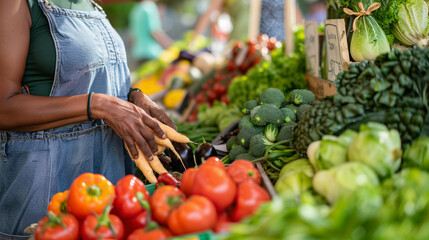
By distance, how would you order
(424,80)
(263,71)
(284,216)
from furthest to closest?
(263,71)
(424,80)
(284,216)

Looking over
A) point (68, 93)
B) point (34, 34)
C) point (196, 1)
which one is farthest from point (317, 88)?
point (196, 1)

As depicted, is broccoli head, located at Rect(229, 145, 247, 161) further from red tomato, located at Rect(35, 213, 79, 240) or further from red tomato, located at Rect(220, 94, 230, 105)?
red tomato, located at Rect(220, 94, 230, 105)

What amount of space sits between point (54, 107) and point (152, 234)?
97 cm

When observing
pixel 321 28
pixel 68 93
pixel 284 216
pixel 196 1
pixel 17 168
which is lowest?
pixel 17 168

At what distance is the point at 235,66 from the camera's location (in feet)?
16.3

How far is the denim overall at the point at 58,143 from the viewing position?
2002 mm

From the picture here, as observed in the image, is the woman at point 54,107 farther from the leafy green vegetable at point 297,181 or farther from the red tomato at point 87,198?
the leafy green vegetable at point 297,181

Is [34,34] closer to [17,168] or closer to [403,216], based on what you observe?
[17,168]

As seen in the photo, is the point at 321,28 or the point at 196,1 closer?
the point at 321,28

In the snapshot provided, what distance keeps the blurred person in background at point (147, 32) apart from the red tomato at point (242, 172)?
24.7 ft

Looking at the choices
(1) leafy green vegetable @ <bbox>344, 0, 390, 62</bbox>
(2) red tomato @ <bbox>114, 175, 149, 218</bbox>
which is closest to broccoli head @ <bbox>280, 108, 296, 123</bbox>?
(1) leafy green vegetable @ <bbox>344, 0, 390, 62</bbox>

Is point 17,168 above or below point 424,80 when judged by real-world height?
below

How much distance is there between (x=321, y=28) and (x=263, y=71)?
74 centimetres

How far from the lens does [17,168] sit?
207cm
